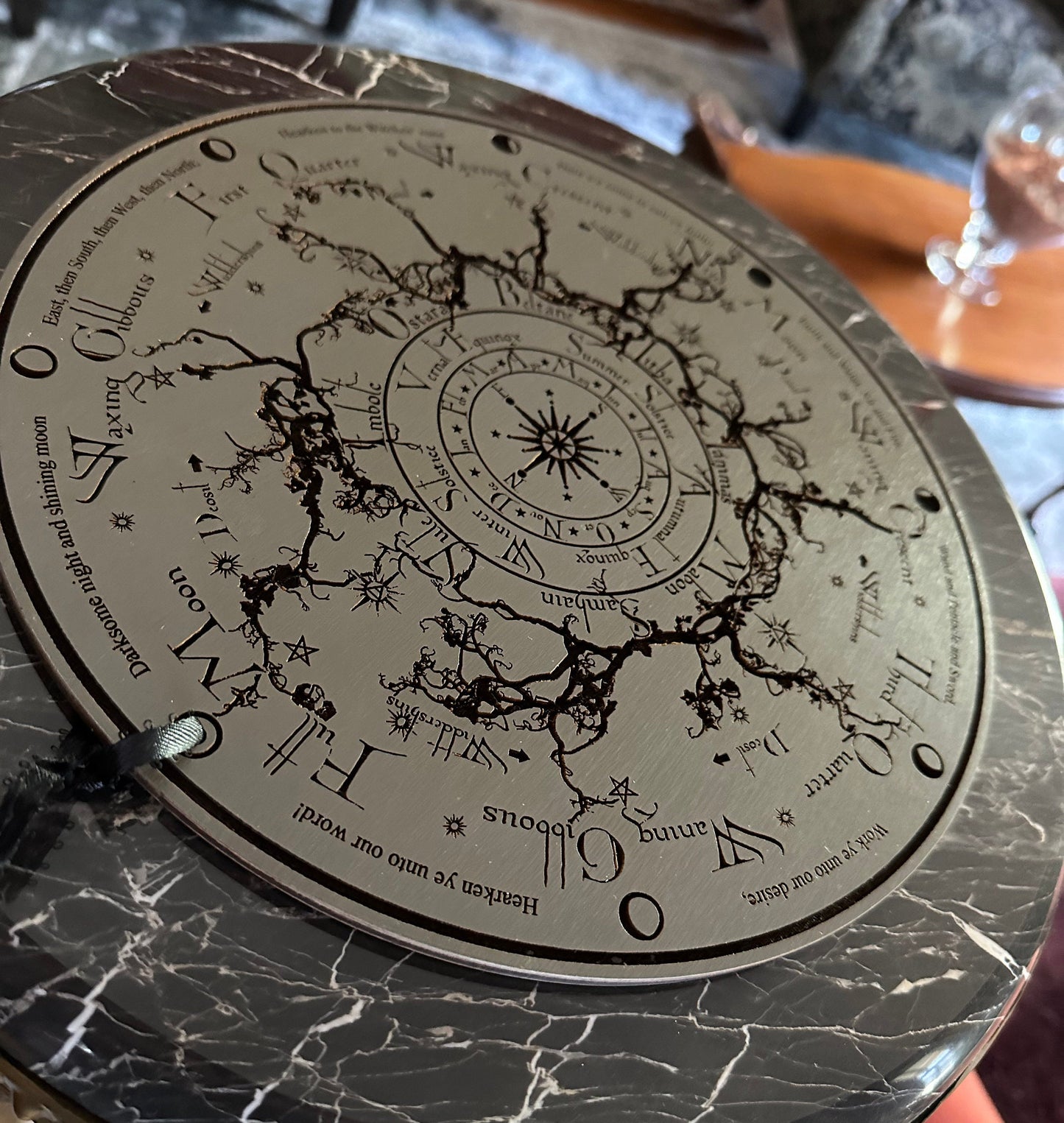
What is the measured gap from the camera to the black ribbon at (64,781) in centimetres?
53

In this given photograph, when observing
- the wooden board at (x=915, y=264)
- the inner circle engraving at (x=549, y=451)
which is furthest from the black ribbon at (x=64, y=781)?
the wooden board at (x=915, y=264)

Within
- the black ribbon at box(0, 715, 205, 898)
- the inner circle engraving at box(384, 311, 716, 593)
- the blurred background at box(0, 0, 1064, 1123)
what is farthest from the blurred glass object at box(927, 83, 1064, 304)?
Result: the black ribbon at box(0, 715, 205, 898)

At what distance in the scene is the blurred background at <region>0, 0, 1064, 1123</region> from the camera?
1.76 metres

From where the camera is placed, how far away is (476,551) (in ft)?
2.34

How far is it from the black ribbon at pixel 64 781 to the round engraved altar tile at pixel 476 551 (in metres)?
0.02

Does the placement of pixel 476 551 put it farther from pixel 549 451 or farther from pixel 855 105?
pixel 855 105

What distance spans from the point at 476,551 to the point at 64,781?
292 mm

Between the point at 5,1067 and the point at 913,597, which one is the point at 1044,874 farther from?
the point at 5,1067

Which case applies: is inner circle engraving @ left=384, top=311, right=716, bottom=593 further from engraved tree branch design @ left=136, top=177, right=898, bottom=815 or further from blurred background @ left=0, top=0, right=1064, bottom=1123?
blurred background @ left=0, top=0, right=1064, bottom=1123

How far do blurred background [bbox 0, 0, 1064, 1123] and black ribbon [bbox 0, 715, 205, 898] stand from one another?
705 mm

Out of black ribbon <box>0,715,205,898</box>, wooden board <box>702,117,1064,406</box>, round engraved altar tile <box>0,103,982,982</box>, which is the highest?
wooden board <box>702,117,1064,406</box>

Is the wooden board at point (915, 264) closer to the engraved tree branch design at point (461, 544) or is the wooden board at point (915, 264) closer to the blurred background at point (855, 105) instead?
the blurred background at point (855, 105)

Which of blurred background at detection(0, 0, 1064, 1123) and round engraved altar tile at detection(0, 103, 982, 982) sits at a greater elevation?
blurred background at detection(0, 0, 1064, 1123)

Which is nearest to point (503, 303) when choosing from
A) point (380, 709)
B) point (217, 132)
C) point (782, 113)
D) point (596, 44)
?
point (217, 132)
